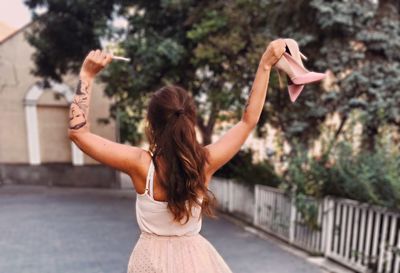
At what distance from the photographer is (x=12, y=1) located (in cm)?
594

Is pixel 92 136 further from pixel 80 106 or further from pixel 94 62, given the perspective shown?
pixel 94 62

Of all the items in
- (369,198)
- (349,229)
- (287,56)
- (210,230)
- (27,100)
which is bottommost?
(210,230)

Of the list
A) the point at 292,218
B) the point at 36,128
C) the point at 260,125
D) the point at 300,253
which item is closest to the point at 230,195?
the point at 260,125

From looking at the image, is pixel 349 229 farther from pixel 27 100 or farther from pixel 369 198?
pixel 27 100

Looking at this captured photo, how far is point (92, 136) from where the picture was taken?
1.20 m

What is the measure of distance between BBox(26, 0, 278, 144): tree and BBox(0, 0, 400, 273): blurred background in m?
0.03

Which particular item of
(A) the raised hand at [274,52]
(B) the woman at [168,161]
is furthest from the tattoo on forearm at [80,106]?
(A) the raised hand at [274,52]

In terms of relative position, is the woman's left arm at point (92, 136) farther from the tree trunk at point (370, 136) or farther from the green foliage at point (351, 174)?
the tree trunk at point (370, 136)

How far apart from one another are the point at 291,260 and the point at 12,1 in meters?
6.22

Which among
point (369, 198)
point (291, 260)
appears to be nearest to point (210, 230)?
point (291, 260)

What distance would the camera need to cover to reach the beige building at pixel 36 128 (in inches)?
368

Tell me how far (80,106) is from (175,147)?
1.26 ft

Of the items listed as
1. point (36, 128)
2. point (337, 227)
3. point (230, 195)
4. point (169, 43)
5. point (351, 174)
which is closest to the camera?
point (351, 174)

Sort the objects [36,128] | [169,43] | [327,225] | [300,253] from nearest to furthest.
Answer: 1. [327,225]
2. [300,253]
3. [169,43]
4. [36,128]
